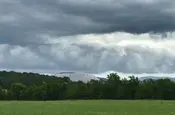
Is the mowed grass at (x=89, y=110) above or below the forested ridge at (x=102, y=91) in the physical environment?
below

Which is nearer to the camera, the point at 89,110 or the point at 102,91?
the point at 89,110

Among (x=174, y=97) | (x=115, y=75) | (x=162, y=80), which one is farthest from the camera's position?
(x=115, y=75)

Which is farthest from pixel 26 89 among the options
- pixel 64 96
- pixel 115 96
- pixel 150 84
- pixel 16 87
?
pixel 150 84

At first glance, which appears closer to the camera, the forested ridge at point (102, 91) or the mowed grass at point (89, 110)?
the mowed grass at point (89, 110)

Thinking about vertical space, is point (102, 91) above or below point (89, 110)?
above

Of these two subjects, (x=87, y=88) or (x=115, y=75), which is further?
(x=115, y=75)

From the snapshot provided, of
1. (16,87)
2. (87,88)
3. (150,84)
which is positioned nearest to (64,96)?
(87,88)

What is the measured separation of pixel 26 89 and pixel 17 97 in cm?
475

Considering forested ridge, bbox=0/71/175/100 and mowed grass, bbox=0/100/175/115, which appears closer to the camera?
mowed grass, bbox=0/100/175/115

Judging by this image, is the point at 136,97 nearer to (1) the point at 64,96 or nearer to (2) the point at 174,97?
(2) the point at 174,97

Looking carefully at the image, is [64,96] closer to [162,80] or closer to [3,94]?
[3,94]

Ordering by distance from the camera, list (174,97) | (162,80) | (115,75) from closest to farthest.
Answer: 1. (174,97)
2. (162,80)
3. (115,75)

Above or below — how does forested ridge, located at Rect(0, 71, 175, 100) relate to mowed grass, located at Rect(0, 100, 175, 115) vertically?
above

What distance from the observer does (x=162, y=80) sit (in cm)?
15850
